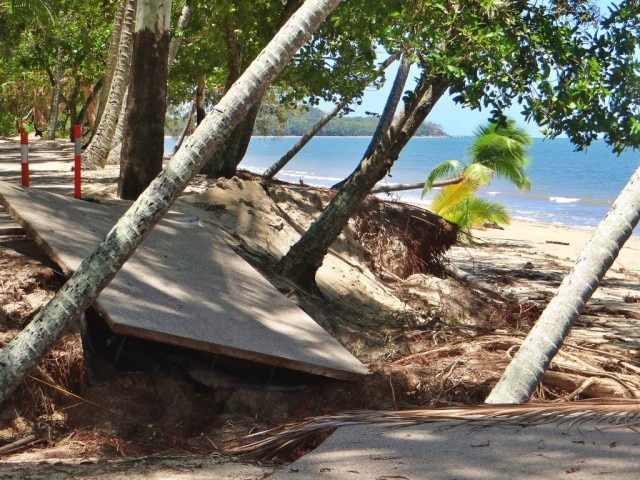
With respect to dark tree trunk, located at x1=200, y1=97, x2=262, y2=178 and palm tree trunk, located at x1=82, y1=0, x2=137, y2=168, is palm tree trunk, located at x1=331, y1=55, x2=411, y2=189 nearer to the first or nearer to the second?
dark tree trunk, located at x1=200, y1=97, x2=262, y2=178

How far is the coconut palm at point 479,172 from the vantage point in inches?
672

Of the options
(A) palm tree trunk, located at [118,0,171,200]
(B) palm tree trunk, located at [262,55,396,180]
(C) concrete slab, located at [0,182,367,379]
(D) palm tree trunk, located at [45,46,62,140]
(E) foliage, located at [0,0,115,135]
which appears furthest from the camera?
(D) palm tree trunk, located at [45,46,62,140]

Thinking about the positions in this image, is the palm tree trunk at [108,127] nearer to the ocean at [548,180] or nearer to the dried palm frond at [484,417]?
the ocean at [548,180]

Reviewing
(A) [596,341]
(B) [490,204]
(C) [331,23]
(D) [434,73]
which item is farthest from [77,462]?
(B) [490,204]

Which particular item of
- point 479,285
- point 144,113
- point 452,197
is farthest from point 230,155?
point 452,197

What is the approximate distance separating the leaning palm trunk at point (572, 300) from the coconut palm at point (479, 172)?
11004 mm

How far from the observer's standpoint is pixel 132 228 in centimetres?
511

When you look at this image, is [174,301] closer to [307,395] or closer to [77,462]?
[307,395]

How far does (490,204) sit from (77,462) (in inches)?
606

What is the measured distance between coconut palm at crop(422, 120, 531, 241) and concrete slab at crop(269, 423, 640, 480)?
12.9m

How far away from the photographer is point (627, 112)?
8617 millimetres

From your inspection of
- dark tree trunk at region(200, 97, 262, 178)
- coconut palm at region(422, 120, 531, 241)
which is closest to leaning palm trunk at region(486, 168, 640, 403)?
dark tree trunk at region(200, 97, 262, 178)

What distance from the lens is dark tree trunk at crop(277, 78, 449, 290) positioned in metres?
9.83

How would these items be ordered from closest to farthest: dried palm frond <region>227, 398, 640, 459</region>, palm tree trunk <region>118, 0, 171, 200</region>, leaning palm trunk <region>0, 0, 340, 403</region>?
dried palm frond <region>227, 398, 640, 459</region> < leaning palm trunk <region>0, 0, 340, 403</region> < palm tree trunk <region>118, 0, 171, 200</region>
